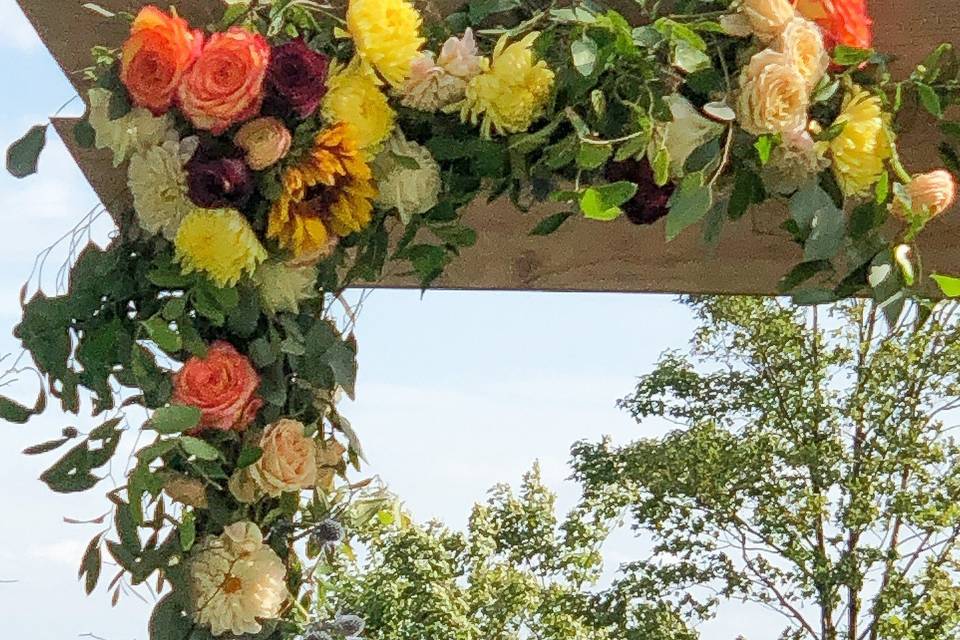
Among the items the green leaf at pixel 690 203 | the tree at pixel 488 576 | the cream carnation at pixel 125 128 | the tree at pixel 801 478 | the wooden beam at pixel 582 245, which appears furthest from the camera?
the tree at pixel 801 478

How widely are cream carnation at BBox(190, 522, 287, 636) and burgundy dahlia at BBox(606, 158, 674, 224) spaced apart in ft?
1.41

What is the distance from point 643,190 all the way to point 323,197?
0.26 m

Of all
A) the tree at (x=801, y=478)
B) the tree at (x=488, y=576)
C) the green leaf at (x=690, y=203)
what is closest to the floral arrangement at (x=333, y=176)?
the green leaf at (x=690, y=203)

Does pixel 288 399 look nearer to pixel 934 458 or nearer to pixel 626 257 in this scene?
pixel 626 257

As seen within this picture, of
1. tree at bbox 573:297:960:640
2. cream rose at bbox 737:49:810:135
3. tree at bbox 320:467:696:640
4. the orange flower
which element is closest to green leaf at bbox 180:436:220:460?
cream rose at bbox 737:49:810:135

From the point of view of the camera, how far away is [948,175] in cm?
91

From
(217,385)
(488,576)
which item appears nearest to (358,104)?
(217,385)

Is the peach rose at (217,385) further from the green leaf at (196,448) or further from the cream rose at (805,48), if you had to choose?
the cream rose at (805,48)

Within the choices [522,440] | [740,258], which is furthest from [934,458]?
[740,258]

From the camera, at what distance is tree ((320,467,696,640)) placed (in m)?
2.59

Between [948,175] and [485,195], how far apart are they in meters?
0.46

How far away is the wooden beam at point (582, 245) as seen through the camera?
1.04 m

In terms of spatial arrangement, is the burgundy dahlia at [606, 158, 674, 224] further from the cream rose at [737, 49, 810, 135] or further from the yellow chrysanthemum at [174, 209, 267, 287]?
the yellow chrysanthemum at [174, 209, 267, 287]

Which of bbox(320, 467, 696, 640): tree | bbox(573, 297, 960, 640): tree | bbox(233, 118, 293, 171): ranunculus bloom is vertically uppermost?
bbox(233, 118, 293, 171): ranunculus bloom
